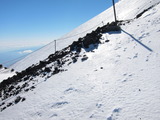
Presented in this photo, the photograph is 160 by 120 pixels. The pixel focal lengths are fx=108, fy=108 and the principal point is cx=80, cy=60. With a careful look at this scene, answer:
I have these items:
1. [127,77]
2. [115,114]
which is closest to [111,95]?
[115,114]

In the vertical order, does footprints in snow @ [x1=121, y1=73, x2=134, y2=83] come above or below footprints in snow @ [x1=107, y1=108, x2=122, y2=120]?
above

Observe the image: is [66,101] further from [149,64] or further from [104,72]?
[149,64]

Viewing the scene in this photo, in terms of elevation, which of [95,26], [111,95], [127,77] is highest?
[95,26]

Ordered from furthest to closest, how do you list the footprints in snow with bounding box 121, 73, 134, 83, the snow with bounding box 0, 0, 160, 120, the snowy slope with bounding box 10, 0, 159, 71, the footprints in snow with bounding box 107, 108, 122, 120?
the snowy slope with bounding box 10, 0, 159, 71 → the footprints in snow with bounding box 121, 73, 134, 83 → the snow with bounding box 0, 0, 160, 120 → the footprints in snow with bounding box 107, 108, 122, 120

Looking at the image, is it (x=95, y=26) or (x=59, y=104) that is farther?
(x=95, y=26)

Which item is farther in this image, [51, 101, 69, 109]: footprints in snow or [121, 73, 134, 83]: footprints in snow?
[121, 73, 134, 83]: footprints in snow

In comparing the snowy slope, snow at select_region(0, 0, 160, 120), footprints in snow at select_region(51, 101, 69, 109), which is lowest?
footprints in snow at select_region(51, 101, 69, 109)

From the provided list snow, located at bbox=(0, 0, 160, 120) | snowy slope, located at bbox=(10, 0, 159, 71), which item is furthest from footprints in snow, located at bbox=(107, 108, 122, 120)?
snowy slope, located at bbox=(10, 0, 159, 71)

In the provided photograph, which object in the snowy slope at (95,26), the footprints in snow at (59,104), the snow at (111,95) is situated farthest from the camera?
the snowy slope at (95,26)

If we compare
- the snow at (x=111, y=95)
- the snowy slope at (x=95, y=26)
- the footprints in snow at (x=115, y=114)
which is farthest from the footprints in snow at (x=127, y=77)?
the snowy slope at (x=95, y=26)

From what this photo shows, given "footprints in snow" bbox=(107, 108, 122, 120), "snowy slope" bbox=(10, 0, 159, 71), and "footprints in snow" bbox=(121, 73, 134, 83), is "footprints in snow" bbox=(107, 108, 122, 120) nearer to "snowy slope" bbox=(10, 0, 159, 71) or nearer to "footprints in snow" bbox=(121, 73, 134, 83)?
"footprints in snow" bbox=(121, 73, 134, 83)

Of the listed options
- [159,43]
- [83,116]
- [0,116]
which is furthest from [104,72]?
[0,116]

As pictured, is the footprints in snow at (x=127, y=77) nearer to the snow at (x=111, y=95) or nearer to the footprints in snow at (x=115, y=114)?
the snow at (x=111, y=95)

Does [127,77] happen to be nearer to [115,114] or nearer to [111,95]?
[111,95]
